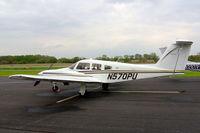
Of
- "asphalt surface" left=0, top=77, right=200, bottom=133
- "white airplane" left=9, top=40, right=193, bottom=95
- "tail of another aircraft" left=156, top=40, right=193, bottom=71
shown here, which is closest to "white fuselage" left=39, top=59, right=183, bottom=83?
"white airplane" left=9, top=40, right=193, bottom=95

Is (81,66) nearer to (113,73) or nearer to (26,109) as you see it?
(113,73)

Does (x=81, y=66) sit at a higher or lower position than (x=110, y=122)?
higher

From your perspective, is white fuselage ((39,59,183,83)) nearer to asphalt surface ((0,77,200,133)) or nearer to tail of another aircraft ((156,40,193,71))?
tail of another aircraft ((156,40,193,71))

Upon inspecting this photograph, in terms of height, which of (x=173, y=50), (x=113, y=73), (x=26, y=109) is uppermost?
(x=173, y=50)

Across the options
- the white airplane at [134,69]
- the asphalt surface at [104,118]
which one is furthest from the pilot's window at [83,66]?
the asphalt surface at [104,118]

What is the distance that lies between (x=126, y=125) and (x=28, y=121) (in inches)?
143

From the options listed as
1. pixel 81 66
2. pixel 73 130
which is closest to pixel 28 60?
pixel 81 66

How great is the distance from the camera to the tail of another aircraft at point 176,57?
33.4 feet

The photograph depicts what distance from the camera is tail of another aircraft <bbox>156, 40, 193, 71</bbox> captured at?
400 inches

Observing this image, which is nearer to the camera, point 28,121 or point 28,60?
point 28,121

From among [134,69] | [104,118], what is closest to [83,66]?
[134,69]

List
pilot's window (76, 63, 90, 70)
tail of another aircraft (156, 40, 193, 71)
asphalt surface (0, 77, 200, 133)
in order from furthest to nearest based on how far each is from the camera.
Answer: pilot's window (76, 63, 90, 70), tail of another aircraft (156, 40, 193, 71), asphalt surface (0, 77, 200, 133)

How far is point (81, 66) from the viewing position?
1047 cm

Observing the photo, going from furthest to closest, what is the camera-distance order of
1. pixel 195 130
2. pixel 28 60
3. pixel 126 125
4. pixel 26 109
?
1. pixel 28 60
2. pixel 26 109
3. pixel 126 125
4. pixel 195 130
